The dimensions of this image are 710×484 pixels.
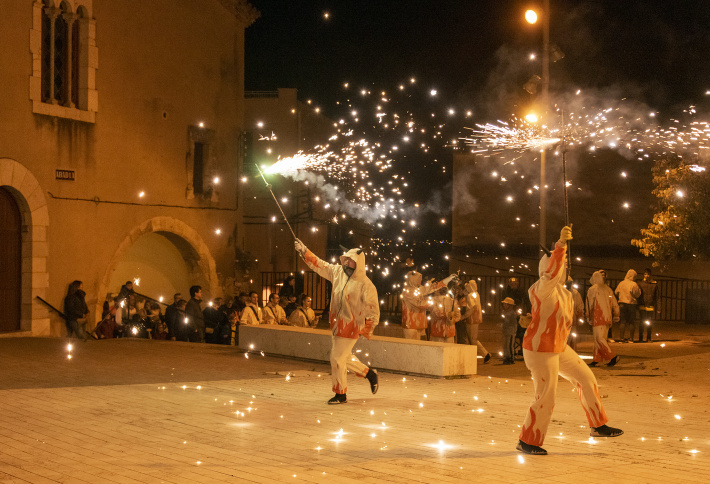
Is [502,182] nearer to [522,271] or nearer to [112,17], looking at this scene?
[522,271]

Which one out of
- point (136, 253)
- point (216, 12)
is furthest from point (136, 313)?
point (216, 12)

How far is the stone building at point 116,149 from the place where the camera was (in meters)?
16.6

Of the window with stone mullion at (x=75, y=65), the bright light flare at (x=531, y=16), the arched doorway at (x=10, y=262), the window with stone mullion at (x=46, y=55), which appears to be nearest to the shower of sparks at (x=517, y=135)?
the bright light flare at (x=531, y=16)

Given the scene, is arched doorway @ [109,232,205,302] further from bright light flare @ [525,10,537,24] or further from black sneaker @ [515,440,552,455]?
black sneaker @ [515,440,552,455]

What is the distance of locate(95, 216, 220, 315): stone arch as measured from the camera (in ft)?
64.2

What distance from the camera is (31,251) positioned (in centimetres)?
1669

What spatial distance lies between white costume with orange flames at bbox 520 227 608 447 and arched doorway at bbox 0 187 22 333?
38.8ft

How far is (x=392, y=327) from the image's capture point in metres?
19.4

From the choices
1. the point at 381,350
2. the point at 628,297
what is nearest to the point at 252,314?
the point at 381,350

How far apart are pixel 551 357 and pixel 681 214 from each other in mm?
16410

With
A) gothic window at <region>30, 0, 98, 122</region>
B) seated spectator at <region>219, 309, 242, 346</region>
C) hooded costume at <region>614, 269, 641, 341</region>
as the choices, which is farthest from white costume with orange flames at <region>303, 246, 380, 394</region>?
hooded costume at <region>614, 269, 641, 341</region>

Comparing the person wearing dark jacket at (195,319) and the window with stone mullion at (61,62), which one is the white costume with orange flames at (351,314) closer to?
the person wearing dark jacket at (195,319)

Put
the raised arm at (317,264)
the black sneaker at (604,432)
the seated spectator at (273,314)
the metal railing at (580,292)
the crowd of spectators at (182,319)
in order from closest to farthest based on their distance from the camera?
the black sneaker at (604,432)
the raised arm at (317,264)
the seated spectator at (273,314)
the crowd of spectators at (182,319)
the metal railing at (580,292)

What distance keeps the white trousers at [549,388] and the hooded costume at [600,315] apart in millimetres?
7096
